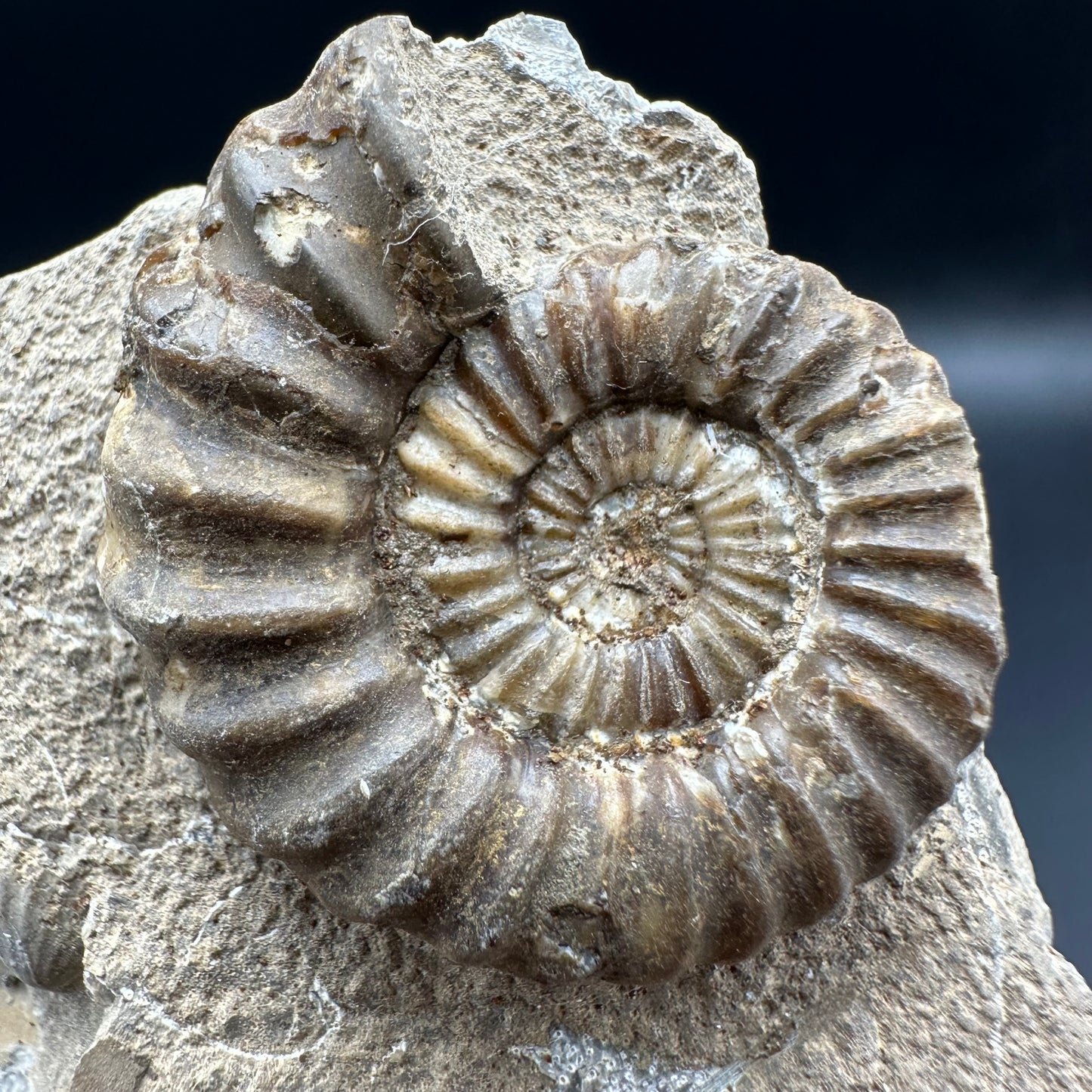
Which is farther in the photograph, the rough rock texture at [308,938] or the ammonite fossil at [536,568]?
the rough rock texture at [308,938]

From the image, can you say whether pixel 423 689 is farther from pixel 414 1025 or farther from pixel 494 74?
pixel 494 74

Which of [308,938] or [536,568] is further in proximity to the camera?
[308,938]

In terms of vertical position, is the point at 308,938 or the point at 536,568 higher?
the point at 536,568

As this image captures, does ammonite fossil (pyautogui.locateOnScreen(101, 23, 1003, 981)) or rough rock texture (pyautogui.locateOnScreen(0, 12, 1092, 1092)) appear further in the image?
rough rock texture (pyautogui.locateOnScreen(0, 12, 1092, 1092))

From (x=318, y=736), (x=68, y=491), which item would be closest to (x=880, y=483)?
(x=318, y=736)
